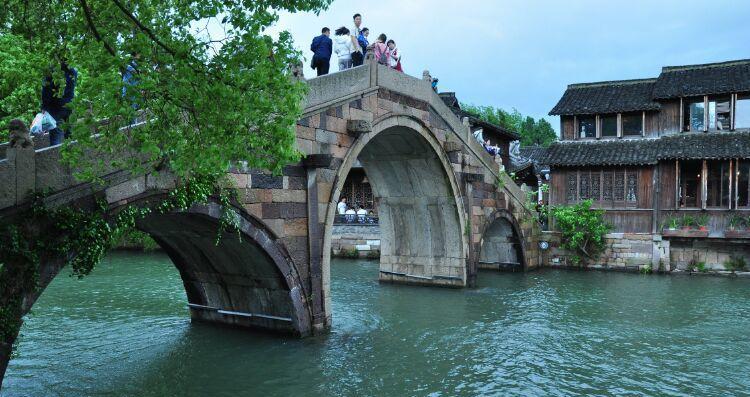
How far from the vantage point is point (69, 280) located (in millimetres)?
18875

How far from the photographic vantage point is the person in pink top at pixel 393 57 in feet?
49.2

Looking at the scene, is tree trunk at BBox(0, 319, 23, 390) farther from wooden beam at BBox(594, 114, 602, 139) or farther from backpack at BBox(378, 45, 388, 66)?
wooden beam at BBox(594, 114, 602, 139)

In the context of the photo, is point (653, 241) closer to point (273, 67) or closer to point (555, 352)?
point (555, 352)

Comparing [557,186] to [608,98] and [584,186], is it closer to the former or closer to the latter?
[584,186]

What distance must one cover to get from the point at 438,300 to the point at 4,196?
11297mm

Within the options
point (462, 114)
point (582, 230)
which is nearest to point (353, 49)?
point (582, 230)

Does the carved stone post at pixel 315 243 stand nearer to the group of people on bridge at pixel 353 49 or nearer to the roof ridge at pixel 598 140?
the group of people on bridge at pixel 353 49

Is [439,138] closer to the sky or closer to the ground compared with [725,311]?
closer to the sky

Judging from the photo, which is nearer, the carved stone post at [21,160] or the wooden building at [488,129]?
the carved stone post at [21,160]

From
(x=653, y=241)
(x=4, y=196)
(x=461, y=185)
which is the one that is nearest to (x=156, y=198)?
(x=4, y=196)

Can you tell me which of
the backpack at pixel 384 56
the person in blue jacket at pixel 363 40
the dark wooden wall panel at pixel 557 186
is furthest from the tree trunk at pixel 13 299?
the dark wooden wall panel at pixel 557 186

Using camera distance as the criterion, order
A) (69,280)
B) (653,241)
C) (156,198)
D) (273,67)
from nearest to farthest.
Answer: (273,67) → (156,198) → (69,280) → (653,241)

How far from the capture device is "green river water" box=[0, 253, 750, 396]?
9.02 metres

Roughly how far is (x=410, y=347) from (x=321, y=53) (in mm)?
5971
